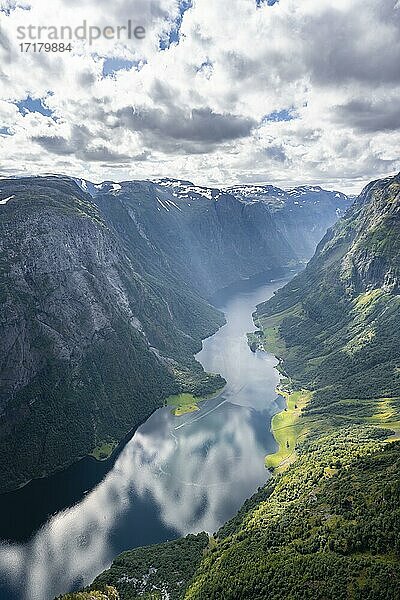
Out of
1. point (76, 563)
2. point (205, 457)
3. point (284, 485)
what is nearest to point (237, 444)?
point (205, 457)

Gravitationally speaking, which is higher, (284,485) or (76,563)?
(284,485)

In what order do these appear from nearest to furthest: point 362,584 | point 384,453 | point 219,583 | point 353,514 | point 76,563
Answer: point 362,584
point 219,583
point 353,514
point 76,563
point 384,453

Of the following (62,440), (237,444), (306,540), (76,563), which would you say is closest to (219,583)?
(306,540)

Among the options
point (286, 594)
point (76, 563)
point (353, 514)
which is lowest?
point (76, 563)

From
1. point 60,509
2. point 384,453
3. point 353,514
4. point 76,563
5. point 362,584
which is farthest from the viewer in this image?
point 60,509

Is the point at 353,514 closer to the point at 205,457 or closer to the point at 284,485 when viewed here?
the point at 284,485

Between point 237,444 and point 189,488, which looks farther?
point 237,444

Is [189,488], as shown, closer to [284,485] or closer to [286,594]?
[284,485]

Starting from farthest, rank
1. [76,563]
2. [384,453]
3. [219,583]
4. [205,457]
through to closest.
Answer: [205,457], [384,453], [76,563], [219,583]

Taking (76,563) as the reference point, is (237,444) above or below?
above
